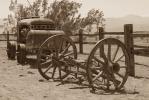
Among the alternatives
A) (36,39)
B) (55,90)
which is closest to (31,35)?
(36,39)

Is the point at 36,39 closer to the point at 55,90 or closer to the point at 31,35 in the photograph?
the point at 31,35

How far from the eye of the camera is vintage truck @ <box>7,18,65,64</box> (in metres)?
11.3

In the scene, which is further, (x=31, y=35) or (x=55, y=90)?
(x=31, y=35)

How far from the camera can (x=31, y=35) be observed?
11391 millimetres

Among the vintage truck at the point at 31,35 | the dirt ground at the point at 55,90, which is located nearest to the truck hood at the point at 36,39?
the vintage truck at the point at 31,35

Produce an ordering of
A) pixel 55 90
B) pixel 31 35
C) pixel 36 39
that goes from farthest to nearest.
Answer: pixel 31 35
pixel 36 39
pixel 55 90

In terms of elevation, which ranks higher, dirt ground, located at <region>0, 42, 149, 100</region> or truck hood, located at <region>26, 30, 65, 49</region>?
truck hood, located at <region>26, 30, 65, 49</region>

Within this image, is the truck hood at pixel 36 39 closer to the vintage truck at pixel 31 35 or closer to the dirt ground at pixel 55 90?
the vintage truck at pixel 31 35

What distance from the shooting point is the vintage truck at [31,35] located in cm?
1130

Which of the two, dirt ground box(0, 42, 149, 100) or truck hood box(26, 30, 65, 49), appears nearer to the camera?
dirt ground box(0, 42, 149, 100)

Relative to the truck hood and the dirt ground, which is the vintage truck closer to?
the truck hood

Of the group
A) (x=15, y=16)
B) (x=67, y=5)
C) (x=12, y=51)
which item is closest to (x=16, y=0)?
(x=15, y=16)

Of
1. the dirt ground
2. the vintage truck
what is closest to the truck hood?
the vintage truck

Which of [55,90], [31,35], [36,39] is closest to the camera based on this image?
[55,90]
